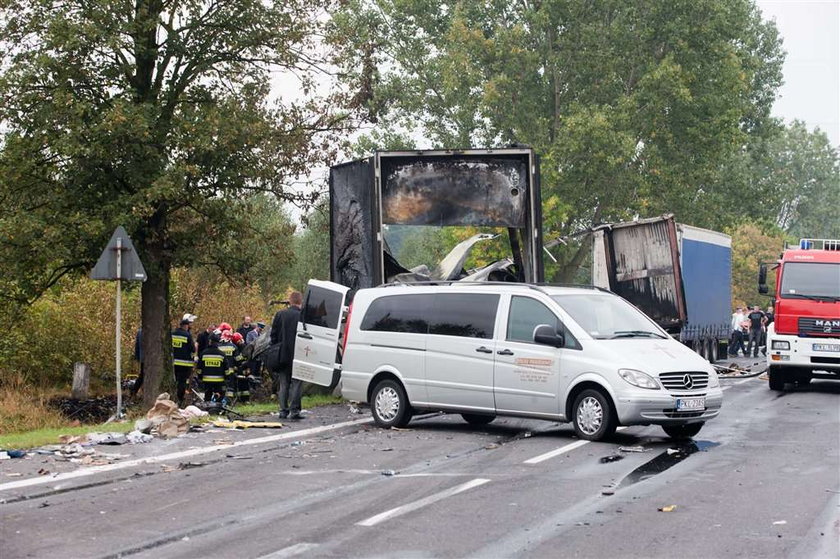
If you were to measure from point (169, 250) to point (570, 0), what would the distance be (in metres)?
27.4

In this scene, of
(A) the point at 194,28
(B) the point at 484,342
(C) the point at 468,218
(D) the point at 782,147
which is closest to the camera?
(B) the point at 484,342

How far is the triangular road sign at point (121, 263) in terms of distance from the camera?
1622 cm

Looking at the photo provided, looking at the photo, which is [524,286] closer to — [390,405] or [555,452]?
[390,405]

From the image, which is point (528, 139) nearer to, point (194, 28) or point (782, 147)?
point (194, 28)

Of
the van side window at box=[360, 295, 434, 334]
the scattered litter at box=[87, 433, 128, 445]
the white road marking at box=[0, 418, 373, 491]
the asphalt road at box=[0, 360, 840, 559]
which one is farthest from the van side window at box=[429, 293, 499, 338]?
the scattered litter at box=[87, 433, 128, 445]

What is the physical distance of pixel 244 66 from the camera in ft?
78.6

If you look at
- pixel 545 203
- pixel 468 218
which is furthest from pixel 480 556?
pixel 545 203

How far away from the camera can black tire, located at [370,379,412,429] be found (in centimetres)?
1521

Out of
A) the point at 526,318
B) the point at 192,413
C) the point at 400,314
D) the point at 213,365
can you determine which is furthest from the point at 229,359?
the point at 526,318

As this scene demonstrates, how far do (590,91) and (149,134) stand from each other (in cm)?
2929

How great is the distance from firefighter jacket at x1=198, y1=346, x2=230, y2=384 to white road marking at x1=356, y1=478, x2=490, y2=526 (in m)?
9.85

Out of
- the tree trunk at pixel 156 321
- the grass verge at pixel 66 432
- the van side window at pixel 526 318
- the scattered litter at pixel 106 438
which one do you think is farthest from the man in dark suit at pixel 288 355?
the tree trunk at pixel 156 321

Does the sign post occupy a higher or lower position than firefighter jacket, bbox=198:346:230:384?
higher

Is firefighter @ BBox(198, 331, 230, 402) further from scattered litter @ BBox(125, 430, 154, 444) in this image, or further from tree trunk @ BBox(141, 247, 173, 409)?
scattered litter @ BBox(125, 430, 154, 444)
